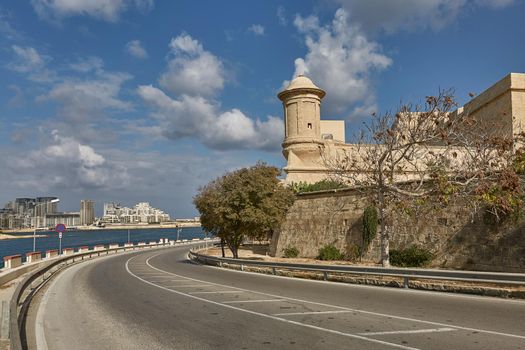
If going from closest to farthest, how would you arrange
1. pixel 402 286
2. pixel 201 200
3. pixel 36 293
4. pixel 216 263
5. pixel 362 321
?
pixel 362 321
pixel 402 286
pixel 36 293
pixel 216 263
pixel 201 200

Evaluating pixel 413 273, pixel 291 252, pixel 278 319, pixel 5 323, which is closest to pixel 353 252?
pixel 291 252

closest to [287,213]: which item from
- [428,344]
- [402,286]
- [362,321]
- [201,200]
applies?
[201,200]

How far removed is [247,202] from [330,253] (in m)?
6.46

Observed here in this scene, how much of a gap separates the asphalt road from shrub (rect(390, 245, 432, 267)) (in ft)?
26.5

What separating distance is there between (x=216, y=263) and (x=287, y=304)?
57.7 ft

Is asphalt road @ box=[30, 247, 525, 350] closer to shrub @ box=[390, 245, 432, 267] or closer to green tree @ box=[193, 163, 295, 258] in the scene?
shrub @ box=[390, 245, 432, 267]

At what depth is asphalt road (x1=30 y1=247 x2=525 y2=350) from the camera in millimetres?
7730

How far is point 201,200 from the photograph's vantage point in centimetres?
3325

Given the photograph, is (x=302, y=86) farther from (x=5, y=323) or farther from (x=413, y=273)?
(x=5, y=323)

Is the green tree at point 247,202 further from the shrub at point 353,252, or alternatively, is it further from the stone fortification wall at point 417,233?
the shrub at point 353,252

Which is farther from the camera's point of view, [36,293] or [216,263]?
[216,263]

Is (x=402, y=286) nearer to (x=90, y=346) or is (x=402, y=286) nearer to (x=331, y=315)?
(x=331, y=315)

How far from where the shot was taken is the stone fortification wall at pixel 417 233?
61.0 ft

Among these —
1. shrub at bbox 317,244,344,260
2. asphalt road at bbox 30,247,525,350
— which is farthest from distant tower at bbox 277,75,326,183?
asphalt road at bbox 30,247,525,350
